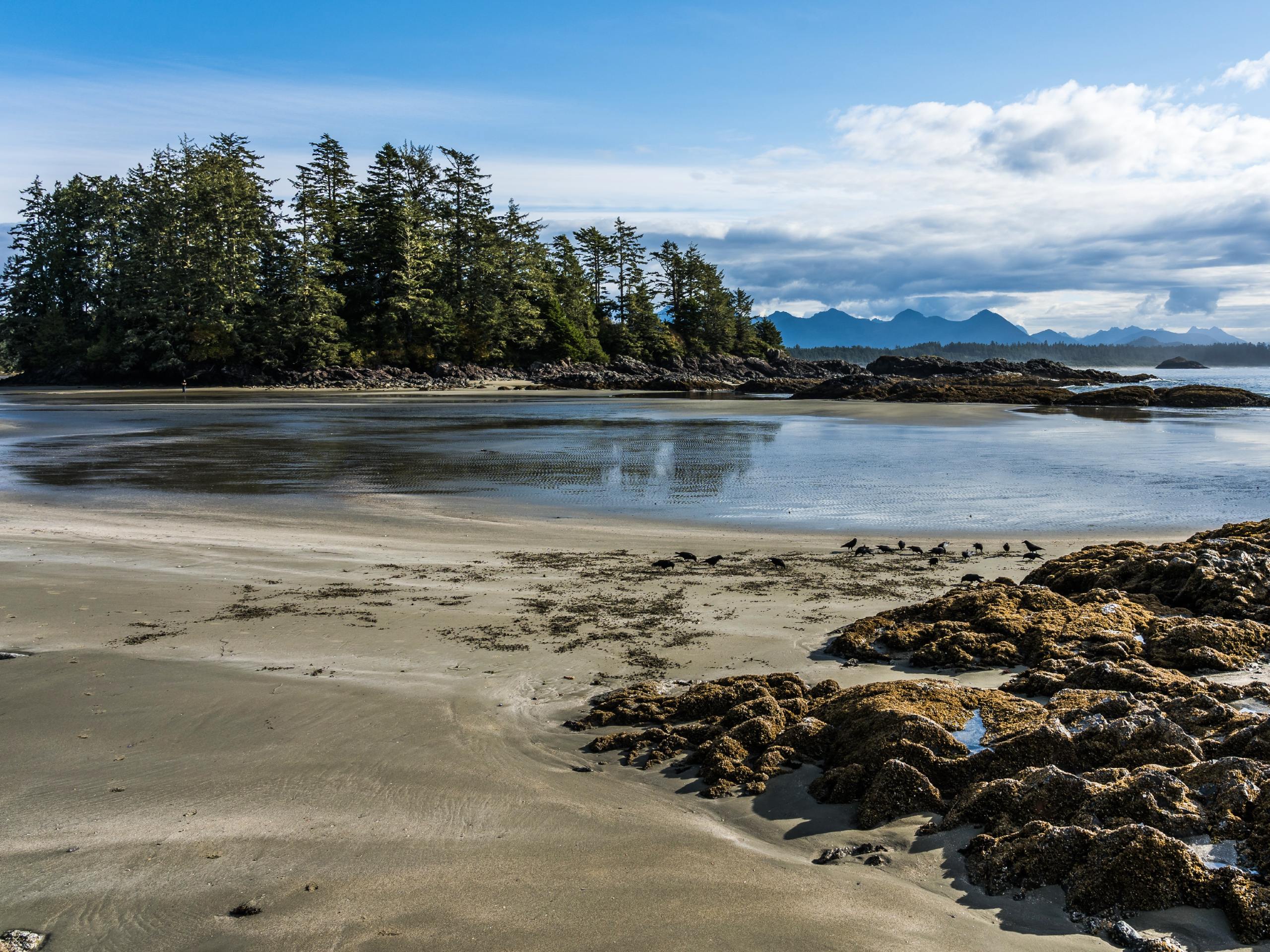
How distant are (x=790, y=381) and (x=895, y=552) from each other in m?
59.1

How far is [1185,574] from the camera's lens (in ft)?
20.5

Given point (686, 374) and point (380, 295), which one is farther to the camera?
point (686, 374)

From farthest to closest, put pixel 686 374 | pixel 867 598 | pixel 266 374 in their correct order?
pixel 686 374 < pixel 266 374 < pixel 867 598

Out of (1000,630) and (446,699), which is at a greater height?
(1000,630)

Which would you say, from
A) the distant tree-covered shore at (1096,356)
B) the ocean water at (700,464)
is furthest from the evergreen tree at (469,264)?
the distant tree-covered shore at (1096,356)

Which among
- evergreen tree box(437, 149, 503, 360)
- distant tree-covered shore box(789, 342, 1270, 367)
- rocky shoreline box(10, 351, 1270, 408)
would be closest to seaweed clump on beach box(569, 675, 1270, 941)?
rocky shoreline box(10, 351, 1270, 408)

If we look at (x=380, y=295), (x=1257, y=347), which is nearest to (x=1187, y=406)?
(x=380, y=295)

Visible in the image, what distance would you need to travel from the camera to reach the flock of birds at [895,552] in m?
8.10

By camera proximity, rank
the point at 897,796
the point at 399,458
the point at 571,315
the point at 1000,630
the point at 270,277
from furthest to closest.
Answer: the point at 571,315 → the point at 270,277 → the point at 399,458 → the point at 1000,630 → the point at 897,796

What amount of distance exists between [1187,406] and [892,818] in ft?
151

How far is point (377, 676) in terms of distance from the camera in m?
4.98

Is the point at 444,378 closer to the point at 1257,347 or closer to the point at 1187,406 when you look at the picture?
the point at 1187,406

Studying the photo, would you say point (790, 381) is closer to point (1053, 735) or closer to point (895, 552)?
point (895, 552)

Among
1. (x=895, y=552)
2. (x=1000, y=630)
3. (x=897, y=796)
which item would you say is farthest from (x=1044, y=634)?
(x=895, y=552)
